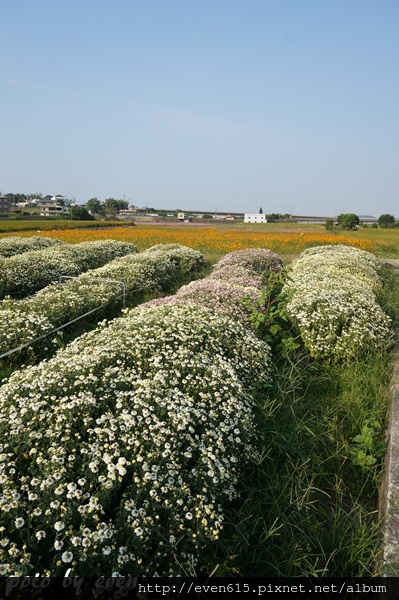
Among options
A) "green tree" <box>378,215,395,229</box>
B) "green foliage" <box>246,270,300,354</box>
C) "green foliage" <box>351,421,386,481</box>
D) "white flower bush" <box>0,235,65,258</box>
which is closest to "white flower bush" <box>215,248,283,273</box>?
"green foliage" <box>246,270,300,354</box>

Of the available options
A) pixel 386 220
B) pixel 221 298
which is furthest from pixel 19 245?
pixel 386 220

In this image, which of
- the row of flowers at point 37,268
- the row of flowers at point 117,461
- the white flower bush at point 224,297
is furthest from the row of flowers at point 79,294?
the row of flowers at point 117,461

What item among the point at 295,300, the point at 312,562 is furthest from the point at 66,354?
the point at 295,300

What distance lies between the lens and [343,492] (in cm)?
366

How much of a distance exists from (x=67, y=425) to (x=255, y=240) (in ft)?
87.8

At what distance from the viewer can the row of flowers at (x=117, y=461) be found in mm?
2211

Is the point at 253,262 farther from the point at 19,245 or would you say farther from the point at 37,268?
the point at 19,245

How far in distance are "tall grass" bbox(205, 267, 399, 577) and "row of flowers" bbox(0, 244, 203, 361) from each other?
411 centimetres

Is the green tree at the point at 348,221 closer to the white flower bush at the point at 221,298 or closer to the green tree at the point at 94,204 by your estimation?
the white flower bush at the point at 221,298

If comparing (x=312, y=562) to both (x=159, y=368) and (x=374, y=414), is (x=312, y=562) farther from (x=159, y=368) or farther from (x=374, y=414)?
(x=374, y=414)

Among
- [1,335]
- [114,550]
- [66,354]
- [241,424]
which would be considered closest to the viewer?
[114,550]

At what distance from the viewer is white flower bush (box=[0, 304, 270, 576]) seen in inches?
87.0

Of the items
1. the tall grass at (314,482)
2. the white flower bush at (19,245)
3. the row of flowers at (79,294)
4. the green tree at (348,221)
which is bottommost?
the tall grass at (314,482)

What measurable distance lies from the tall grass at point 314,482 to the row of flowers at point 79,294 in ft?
13.5
